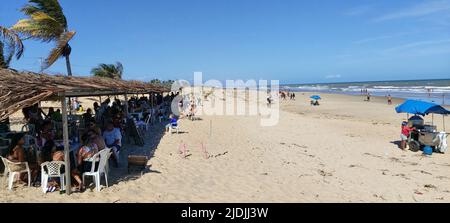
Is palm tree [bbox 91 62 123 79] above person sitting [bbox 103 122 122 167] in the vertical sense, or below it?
above

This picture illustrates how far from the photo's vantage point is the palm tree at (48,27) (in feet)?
47.1

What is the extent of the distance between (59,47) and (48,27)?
2.94ft

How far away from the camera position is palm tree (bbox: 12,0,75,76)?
1437cm

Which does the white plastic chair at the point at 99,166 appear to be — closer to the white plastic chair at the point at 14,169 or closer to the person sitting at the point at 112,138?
the white plastic chair at the point at 14,169

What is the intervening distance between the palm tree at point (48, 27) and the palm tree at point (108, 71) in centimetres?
1394

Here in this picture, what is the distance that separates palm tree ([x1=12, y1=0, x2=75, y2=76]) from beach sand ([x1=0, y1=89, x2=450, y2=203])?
5.65 meters

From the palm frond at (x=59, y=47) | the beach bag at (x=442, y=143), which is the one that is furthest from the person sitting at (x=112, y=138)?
the beach bag at (x=442, y=143)

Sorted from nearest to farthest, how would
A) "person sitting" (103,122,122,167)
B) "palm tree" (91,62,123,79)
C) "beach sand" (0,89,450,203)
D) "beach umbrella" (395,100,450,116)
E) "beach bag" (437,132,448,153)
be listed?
"beach sand" (0,89,450,203), "person sitting" (103,122,122,167), "beach bag" (437,132,448,153), "beach umbrella" (395,100,450,116), "palm tree" (91,62,123,79)

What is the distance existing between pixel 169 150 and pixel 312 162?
3872mm

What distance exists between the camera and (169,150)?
1003cm

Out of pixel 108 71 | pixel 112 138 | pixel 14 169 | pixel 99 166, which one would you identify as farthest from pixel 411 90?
pixel 14 169

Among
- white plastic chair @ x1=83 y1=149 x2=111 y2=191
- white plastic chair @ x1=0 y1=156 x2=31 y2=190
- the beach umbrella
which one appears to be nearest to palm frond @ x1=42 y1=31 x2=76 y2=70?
white plastic chair @ x1=0 y1=156 x2=31 y2=190

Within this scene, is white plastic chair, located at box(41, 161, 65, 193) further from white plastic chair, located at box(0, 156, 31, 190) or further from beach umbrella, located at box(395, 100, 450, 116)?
beach umbrella, located at box(395, 100, 450, 116)
